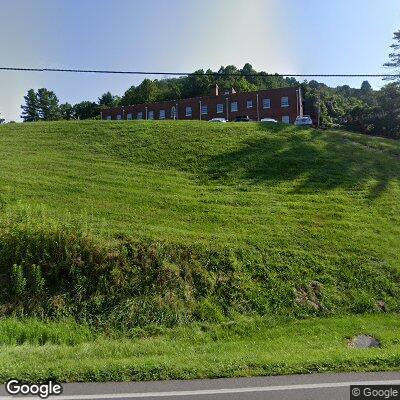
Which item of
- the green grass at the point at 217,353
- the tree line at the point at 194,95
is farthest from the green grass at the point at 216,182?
the tree line at the point at 194,95

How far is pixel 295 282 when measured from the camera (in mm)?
12070

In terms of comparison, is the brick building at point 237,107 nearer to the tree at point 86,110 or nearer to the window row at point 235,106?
the window row at point 235,106

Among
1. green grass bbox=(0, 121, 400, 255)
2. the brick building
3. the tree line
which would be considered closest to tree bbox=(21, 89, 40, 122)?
the tree line

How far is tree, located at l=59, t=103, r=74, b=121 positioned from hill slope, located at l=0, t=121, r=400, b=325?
85838 mm

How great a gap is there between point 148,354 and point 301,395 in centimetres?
310

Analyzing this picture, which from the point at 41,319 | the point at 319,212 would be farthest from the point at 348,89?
the point at 41,319

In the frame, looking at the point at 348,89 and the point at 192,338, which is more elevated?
the point at 348,89

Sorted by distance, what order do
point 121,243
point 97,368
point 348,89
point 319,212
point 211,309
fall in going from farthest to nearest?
point 348,89 < point 319,212 < point 121,243 < point 211,309 < point 97,368

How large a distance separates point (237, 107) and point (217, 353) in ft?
200

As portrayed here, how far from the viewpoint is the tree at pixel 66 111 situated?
360ft

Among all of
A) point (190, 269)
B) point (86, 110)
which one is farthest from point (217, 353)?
point (86, 110)

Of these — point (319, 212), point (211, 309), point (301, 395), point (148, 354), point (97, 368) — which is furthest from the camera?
point (319, 212)

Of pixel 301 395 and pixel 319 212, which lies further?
pixel 319 212

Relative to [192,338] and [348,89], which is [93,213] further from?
[348,89]
